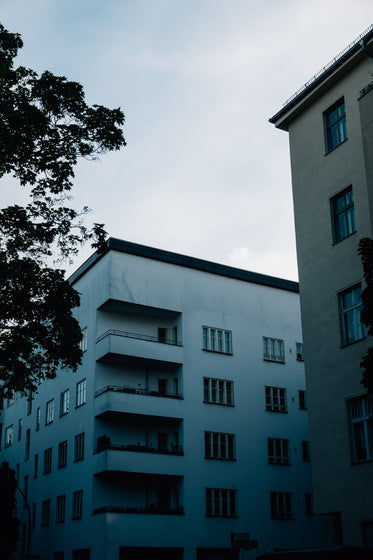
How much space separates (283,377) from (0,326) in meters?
27.0

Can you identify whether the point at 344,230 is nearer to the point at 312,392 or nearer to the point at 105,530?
the point at 312,392

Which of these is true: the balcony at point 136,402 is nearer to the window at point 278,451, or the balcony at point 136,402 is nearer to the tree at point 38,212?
the window at point 278,451

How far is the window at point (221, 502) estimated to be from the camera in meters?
37.5

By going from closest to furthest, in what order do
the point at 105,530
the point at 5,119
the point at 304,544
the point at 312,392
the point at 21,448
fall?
the point at 5,119
the point at 312,392
the point at 105,530
the point at 304,544
the point at 21,448

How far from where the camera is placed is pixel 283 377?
142ft

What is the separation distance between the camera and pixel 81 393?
4031 cm

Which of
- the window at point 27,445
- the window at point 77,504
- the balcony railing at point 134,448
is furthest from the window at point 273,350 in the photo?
the window at point 27,445

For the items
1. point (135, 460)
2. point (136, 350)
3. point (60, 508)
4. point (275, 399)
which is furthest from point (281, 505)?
point (60, 508)

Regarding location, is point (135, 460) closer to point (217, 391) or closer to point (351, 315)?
point (217, 391)

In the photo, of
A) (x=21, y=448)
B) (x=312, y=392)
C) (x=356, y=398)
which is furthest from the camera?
(x=21, y=448)

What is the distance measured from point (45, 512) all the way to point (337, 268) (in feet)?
96.5

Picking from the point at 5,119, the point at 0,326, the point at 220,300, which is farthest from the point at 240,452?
the point at 5,119

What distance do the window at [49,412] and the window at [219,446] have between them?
12.3 m

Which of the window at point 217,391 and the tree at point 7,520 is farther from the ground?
the window at point 217,391
